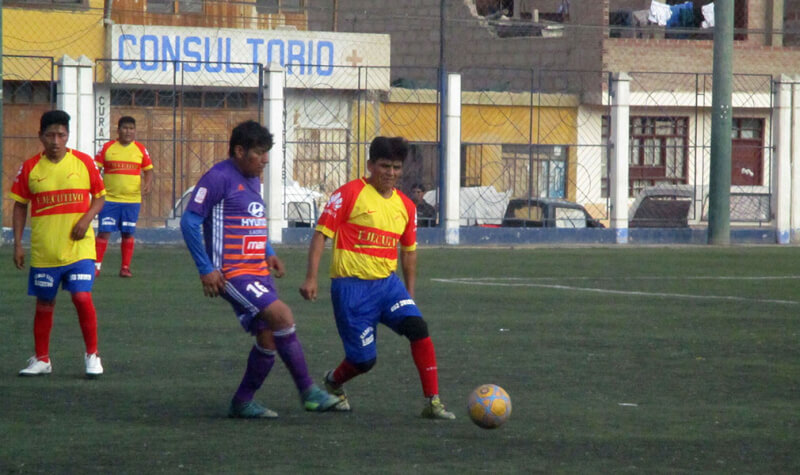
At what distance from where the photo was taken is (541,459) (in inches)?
249

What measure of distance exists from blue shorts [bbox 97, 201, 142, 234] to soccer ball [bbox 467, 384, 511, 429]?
401 inches

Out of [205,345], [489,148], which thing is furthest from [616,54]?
[205,345]

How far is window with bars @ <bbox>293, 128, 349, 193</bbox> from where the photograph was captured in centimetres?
2936

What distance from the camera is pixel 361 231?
7629mm

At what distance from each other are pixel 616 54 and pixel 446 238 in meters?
12.6

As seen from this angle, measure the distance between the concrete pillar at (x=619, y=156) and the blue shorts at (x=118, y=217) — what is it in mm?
11952

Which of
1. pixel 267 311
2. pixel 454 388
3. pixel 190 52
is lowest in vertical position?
pixel 454 388

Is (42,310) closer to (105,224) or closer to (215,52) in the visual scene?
(105,224)

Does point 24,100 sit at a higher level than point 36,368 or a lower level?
higher

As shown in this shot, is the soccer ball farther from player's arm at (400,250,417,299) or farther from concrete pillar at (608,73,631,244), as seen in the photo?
concrete pillar at (608,73,631,244)

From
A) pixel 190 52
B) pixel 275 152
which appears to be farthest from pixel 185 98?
pixel 275 152

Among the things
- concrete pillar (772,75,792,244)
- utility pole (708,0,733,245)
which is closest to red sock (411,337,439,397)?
utility pole (708,0,733,245)

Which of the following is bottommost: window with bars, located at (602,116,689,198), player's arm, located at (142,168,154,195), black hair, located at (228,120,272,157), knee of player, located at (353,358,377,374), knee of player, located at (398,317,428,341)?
knee of player, located at (353,358,377,374)

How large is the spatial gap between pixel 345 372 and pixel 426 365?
51 cm
